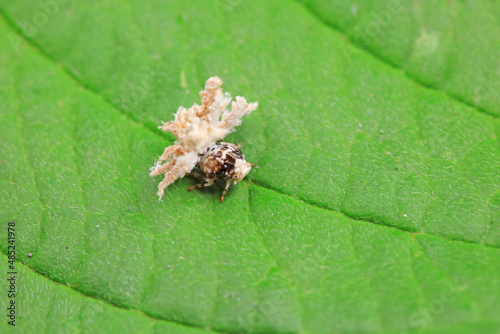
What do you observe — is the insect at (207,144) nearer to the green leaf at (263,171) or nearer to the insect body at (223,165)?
the insect body at (223,165)

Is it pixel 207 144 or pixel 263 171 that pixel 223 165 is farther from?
pixel 263 171

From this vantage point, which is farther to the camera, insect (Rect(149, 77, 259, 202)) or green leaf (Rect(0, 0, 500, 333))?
insect (Rect(149, 77, 259, 202))

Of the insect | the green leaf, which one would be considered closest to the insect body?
the insect

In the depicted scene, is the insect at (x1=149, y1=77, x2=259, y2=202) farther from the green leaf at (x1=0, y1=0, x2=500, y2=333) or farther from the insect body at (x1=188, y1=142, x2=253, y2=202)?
the green leaf at (x1=0, y1=0, x2=500, y2=333)

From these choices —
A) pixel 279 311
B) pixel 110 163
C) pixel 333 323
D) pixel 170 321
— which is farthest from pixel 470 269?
pixel 110 163

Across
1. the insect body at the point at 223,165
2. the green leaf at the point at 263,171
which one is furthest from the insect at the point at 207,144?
the green leaf at the point at 263,171

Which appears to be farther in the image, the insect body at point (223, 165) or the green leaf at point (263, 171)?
the insect body at point (223, 165)

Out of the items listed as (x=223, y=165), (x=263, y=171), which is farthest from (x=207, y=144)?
(x=263, y=171)
